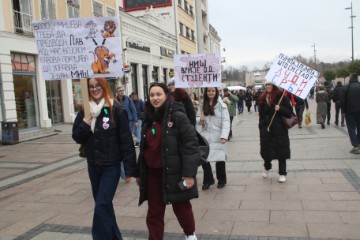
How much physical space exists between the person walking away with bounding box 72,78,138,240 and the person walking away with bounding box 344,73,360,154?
7.02 metres

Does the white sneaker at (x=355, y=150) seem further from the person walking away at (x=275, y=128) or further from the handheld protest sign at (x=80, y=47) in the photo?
the handheld protest sign at (x=80, y=47)

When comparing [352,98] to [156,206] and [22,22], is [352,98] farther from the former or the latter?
[22,22]

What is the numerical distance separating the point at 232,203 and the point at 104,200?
2.48 meters

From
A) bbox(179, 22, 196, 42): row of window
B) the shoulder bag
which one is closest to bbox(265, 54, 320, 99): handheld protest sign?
the shoulder bag

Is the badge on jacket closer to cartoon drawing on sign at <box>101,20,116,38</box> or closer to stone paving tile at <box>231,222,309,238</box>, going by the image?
cartoon drawing on sign at <box>101,20,116,38</box>

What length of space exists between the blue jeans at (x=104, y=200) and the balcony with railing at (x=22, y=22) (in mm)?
14445

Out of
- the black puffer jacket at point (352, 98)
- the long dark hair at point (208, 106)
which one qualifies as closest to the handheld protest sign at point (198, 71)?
the long dark hair at point (208, 106)

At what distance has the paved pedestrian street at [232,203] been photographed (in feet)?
15.5

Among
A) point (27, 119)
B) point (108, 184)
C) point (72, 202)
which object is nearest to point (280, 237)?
point (108, 184)

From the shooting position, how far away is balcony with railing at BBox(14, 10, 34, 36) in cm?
1650

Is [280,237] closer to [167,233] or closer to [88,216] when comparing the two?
[167,233]

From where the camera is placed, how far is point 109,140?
3912 millimetres

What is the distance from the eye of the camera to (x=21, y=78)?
1691 cm

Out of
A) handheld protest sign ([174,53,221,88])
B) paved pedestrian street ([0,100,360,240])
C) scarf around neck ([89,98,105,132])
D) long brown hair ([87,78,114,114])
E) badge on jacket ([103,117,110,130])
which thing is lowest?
paved pedestrian street ([0,100,360,240])
